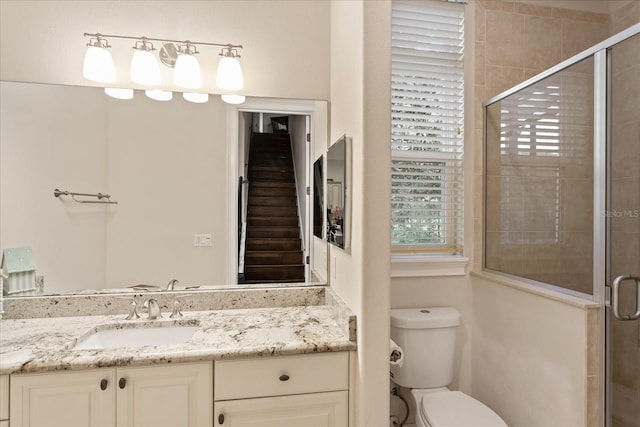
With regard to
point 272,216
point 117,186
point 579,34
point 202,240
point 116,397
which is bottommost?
point 116,397

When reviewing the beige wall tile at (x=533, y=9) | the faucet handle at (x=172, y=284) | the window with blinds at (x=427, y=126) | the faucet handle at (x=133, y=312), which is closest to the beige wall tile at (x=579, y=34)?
the beige wall tile at (x=533, y=9)

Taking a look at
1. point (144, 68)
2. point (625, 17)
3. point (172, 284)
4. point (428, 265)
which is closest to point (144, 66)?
point (144, 68)

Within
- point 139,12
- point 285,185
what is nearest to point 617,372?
point 285,185

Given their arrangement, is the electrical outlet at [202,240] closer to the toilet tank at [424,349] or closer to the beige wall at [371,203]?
the beige wall at [371,203]

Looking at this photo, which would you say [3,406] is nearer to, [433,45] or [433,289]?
[433,289]

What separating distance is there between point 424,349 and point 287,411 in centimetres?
90

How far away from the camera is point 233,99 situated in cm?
185

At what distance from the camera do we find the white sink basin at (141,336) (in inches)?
60.1

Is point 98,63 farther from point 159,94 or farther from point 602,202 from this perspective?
point 602,202

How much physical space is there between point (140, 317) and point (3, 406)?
529mm

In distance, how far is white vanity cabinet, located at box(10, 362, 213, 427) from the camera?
121 cm

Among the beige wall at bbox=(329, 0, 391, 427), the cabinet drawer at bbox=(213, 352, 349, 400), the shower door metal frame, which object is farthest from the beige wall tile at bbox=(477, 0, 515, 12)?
the cabinet drawer at bbox=(213, 352, 349, 400)

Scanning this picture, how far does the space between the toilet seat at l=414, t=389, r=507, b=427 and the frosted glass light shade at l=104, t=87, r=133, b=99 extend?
2055 mm

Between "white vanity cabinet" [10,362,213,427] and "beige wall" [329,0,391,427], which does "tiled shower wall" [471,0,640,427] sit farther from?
"white vanity cabinet" [10,362,213,427]
